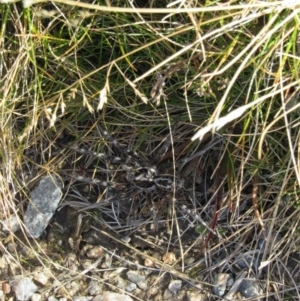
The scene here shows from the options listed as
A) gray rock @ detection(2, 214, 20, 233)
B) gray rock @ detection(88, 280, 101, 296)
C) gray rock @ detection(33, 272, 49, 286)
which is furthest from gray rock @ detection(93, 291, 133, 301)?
gray rock @ detection(2, 214, 20, 233)

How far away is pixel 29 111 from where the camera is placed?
1398 mm

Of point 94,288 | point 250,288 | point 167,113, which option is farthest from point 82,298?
point 167,113

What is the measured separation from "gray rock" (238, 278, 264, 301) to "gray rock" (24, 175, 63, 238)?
1.78 feet

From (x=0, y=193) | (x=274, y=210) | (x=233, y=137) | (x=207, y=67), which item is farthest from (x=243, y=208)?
(x=0, y=193)

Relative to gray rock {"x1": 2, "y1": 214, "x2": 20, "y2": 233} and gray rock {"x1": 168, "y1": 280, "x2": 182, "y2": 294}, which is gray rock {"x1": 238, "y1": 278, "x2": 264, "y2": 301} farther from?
gray rock {"x1": 2, "y1": 214, "x2": 20, "y2": 233}

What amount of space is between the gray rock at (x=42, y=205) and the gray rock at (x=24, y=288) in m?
0.12

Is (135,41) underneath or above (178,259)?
above

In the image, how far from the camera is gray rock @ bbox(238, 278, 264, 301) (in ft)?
4.69

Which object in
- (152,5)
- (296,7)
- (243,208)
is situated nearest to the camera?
(296,7)

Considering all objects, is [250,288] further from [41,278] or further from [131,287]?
[41,278]

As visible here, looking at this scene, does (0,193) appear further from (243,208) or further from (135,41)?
(243,208)

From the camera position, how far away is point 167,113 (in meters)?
1.33

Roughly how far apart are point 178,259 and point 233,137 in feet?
1.16

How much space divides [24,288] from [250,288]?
0.59m
